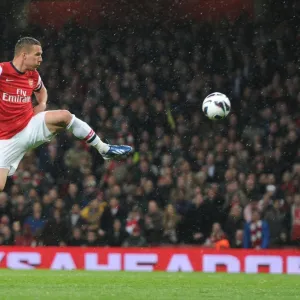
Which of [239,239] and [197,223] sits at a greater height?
[197,223]

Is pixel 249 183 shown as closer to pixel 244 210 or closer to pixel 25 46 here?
pixel 244 210

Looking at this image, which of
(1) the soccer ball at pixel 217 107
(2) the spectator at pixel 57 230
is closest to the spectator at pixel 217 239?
(2) the spectator at pixel 57 230

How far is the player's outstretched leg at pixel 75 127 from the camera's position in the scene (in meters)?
9.98

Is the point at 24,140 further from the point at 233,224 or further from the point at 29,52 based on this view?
the point at 233,224

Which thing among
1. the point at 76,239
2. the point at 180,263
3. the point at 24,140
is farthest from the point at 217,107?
the point at 76,239

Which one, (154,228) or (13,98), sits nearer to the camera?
(13,98)

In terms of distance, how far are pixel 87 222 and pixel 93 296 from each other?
699 centimetres

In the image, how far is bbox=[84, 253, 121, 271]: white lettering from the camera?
15.4 m

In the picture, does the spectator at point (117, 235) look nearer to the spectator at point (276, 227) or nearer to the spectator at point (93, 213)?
the spectator at point (93, 213)

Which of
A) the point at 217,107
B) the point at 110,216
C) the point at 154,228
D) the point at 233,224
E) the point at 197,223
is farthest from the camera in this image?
the point at 110,216

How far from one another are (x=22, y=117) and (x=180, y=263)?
582cm

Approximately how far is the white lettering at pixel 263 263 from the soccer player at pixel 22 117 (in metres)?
5.51

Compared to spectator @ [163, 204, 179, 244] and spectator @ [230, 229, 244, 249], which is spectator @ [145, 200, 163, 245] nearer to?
spectator @ [163, 204, 179, 244]

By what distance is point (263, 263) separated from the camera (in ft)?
48.9
